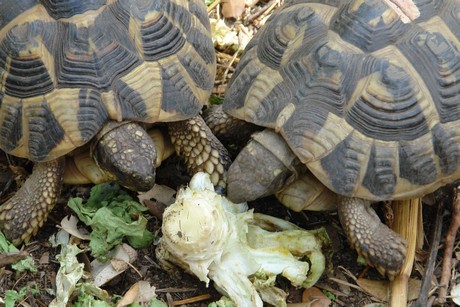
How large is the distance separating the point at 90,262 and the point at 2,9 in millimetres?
1212

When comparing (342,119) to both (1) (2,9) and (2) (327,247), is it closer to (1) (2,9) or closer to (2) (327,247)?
(2) (327,247)

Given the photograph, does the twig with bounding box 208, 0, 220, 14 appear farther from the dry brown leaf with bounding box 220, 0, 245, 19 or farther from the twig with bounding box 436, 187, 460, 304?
the twig with bounding box 436, 187, 460, 304

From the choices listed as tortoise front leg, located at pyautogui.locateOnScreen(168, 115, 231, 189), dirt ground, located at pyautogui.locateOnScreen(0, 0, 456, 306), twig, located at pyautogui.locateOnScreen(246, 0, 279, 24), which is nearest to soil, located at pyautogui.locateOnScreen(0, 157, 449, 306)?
dirt ground, located at pyautogui.locateOnScreen(0, 0, 456, 306)

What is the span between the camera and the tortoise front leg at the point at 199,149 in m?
3.34

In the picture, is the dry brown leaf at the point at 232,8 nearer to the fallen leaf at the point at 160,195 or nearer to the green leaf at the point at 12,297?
the fallen leaf at the point at 160,195

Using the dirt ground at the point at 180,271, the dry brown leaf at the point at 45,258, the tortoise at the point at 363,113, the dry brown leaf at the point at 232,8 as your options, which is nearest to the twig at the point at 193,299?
the dirt ground at the point at 180,271

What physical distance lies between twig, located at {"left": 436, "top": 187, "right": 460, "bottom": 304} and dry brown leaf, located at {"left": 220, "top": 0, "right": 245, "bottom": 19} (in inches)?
67.6

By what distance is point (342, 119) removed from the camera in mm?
2980

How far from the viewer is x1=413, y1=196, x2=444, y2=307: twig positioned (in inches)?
121

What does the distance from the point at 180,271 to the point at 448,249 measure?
4.02ft

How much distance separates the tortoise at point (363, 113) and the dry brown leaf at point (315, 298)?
26cm

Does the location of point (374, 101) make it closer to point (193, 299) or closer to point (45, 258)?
point (193, 299)

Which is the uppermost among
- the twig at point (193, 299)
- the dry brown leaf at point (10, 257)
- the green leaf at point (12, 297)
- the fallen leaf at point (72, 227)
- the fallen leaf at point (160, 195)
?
the fallen leaf at point (160, 195)

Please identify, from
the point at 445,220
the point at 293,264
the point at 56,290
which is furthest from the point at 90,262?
the point at 445,220
